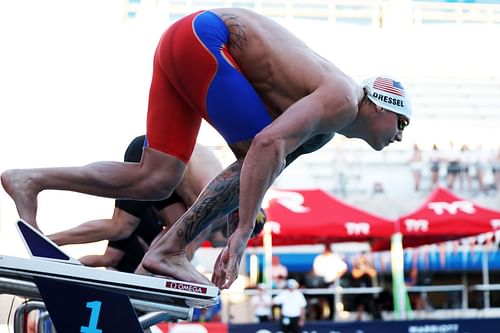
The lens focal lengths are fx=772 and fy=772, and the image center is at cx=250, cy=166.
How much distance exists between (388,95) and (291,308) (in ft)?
25.5

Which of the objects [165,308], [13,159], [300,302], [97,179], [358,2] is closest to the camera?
[165,308]

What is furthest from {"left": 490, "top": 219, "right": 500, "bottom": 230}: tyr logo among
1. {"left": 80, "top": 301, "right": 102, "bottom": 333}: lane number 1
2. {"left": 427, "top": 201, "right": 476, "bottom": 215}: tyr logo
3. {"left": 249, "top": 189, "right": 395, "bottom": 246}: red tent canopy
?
{"left": 80, "top": 301, "right": 102, "bottom": 333}: lane number 1

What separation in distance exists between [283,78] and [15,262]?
1.15 meters

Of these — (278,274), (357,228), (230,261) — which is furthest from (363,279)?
(230,261)

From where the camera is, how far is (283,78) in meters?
2.83

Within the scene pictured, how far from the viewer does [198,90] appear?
2918 mm

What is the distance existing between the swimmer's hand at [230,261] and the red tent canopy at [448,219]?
8516 mm

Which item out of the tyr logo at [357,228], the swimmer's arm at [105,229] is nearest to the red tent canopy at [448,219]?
the tyr logo at [357,228]

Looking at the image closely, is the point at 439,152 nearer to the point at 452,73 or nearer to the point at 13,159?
the point at 452,73

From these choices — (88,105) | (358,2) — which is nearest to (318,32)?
(358,2)

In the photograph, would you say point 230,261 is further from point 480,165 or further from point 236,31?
point 480,165

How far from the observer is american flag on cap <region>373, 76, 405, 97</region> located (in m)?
3.00

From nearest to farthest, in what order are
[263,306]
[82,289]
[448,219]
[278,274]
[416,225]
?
[82,289]
[448,219]
[416,225]
[263,306]
[278,274]

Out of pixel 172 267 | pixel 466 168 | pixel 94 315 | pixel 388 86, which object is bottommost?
pixel 94 315
